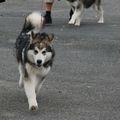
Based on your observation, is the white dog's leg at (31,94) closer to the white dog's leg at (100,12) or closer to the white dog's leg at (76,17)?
the white dog's leg at (76,17)

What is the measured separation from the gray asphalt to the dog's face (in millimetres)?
556

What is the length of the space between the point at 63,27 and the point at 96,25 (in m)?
1.32

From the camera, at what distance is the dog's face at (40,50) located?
615 cm

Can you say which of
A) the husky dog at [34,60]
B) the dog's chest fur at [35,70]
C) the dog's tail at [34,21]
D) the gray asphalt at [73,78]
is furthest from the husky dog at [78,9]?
the dog's chest fur at [35,70]

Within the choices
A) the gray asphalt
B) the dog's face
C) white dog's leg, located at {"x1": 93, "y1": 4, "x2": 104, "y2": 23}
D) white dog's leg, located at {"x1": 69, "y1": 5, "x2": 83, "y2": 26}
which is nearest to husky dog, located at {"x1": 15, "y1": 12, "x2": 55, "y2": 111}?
the dog's face

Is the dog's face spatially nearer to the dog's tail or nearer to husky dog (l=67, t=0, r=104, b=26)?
the dog's tail

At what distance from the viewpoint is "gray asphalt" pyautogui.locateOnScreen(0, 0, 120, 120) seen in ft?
20.5

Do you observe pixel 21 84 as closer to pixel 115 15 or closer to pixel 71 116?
pixel 71 116

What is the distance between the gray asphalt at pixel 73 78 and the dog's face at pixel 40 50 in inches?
21.9

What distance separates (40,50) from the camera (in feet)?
20.2

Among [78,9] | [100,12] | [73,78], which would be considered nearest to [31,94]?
[73,78]

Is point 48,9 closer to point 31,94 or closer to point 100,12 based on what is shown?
point 100,12

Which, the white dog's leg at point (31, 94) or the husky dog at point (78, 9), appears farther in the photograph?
the husky dog at point (78, 9)

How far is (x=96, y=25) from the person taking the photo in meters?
15.3
